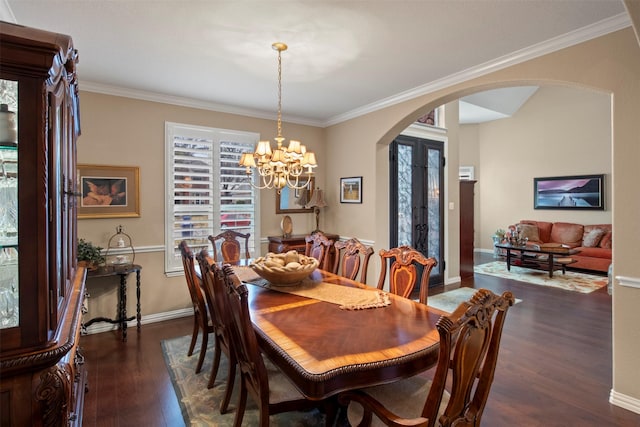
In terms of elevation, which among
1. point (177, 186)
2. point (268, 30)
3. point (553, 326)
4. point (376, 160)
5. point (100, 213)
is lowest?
point (553, 326)

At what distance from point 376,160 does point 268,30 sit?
2274mm

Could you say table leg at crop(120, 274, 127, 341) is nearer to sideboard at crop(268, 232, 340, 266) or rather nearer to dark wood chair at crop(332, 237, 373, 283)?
sideboard at crop(268, 232, 340, 266)

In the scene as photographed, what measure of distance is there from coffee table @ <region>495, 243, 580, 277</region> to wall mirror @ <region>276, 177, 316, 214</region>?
14.7ft

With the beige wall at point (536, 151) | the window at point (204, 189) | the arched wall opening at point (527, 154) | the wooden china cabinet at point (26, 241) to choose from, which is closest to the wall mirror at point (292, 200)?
the window at point (204, 189)

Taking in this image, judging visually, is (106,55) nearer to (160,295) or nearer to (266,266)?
(266,266)

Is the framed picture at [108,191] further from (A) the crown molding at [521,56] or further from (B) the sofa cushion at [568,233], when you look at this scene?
(B) the sofa cushion at [568,233]

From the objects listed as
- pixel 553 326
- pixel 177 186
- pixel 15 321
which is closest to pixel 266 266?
pixel 15 321

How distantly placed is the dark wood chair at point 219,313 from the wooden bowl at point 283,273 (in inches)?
15.8

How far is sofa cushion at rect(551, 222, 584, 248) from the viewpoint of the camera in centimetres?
724

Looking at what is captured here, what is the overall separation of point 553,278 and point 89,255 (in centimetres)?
731

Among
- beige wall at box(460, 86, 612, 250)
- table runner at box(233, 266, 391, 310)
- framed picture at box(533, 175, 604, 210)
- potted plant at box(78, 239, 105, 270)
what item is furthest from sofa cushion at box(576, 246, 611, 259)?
potted plant at box(78, 239, 105, 270)

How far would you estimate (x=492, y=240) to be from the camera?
30.0 ft

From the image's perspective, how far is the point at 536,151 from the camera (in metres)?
8.37

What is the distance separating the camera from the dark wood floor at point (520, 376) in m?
2.25
